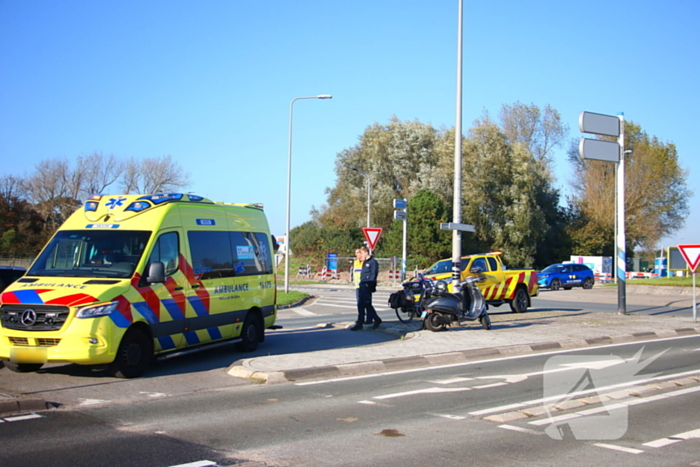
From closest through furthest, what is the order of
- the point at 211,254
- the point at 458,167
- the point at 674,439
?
the point at 674,439 < the point at 211,254 < the point at 458,167

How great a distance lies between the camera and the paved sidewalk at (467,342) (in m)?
9.82

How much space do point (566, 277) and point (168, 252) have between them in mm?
34211

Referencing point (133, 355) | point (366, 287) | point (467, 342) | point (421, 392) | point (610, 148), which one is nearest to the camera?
point (421, 392)

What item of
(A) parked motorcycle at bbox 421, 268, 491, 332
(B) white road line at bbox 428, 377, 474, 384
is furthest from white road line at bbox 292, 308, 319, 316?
(B) white road line at bbox 428, 377, 474, 384

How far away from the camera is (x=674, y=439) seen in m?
6.21

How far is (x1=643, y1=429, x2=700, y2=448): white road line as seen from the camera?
604 cm

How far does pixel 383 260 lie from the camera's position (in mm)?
49219

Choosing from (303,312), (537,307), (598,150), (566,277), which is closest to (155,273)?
(303,312)

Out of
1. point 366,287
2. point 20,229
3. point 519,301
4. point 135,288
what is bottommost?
point 519,301

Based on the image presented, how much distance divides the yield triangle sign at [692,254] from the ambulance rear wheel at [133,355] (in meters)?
15.1

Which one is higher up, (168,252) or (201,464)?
(168,252)

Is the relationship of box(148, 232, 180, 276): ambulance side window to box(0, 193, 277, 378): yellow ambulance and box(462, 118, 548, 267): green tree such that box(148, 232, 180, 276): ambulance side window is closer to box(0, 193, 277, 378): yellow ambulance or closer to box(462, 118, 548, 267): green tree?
box(0, 193, 277, 378): yellow ambulance

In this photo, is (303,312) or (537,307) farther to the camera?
(537,307)

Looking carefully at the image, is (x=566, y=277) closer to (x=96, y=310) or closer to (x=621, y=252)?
(x=621, y=252)
